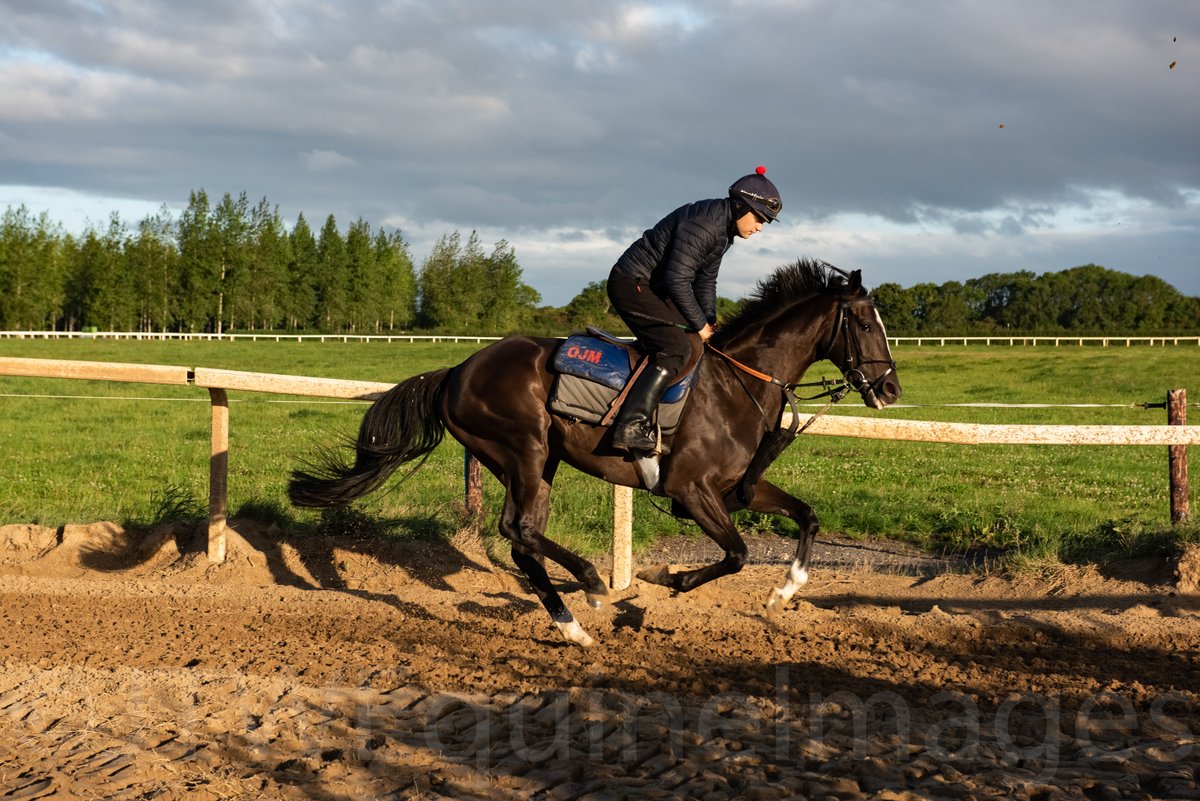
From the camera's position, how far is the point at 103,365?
816 cm

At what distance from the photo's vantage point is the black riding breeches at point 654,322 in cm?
645

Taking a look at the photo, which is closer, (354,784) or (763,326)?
(354,784)

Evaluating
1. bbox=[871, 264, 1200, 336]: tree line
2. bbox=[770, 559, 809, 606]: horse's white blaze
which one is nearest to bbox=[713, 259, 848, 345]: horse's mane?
bbox=[770, 559, 809, 606]: horse's white blaze

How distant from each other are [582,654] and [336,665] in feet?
4.22

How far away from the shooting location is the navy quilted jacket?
644 centimetres

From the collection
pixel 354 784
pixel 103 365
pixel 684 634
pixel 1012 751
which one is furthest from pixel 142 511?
pixel 1012 751

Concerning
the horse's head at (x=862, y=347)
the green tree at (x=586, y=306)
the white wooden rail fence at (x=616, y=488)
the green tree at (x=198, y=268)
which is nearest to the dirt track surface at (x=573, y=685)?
the white wooden rail fence at (x=616, y=488)

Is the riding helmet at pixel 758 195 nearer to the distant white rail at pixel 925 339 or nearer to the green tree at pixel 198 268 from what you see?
the distant white rail at pixel 925 339

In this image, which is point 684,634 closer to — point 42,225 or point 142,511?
point 142,511

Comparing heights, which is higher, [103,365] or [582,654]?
[103,365]

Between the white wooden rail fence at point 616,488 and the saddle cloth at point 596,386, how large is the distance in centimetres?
124

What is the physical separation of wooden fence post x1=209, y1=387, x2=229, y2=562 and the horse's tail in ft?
3.58

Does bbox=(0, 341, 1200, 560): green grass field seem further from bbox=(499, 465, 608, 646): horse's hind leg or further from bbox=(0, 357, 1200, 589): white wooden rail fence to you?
bbox=(499, 465, 608, 646): horse's hind leg

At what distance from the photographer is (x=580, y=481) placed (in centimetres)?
1212
